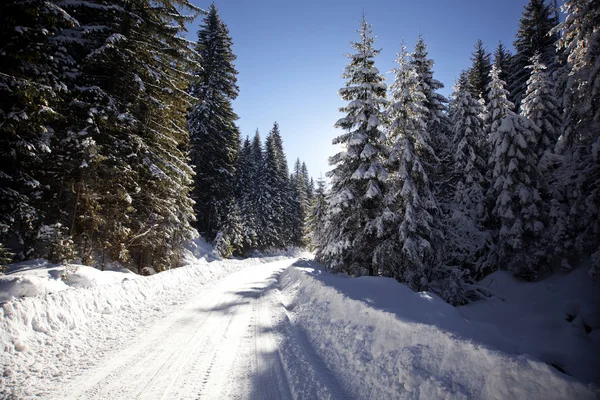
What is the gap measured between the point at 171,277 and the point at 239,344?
750 cm

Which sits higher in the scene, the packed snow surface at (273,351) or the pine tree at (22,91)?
the pine tree at (22,91)

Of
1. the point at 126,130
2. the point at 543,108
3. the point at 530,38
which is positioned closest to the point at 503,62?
the point at 530,38

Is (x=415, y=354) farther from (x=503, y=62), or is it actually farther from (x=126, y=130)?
(x=503, y=62)

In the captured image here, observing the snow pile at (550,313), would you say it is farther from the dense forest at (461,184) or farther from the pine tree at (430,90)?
the pine tree at (430,90)

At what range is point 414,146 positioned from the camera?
44.4 ft

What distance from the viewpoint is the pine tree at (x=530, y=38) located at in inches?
1112

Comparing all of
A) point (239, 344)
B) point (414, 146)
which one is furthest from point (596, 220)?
point (239, 344)

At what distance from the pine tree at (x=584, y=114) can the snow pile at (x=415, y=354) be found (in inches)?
320

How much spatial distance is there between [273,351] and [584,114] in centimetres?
1312

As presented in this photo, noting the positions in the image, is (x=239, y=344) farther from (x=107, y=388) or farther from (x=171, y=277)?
(x=171, y=277)

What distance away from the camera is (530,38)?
95.3 ft

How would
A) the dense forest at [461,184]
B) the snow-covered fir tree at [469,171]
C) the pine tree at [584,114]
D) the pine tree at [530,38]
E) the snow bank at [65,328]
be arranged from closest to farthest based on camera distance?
1. the snow bank at [65,328]
2. the pine tree at [584,114]
3. the dense forest at [461,184]
4. the snow-covered fir tree at [469,171]
5. the pine tree at [530,38]

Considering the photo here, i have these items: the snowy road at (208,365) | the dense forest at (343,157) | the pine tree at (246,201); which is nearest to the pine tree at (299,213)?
the pine tree at (246,201)

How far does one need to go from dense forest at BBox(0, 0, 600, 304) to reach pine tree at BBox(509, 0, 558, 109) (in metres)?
11.7
